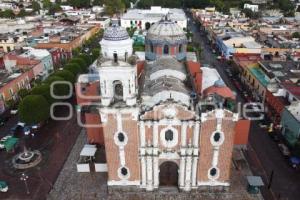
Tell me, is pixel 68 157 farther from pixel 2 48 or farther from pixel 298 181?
pixel 2 48

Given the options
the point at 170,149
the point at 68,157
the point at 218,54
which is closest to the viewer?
the point at 170,149

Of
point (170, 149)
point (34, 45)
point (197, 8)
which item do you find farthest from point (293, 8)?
point (170, 149)

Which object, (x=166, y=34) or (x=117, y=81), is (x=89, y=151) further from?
(x=166, y=34)

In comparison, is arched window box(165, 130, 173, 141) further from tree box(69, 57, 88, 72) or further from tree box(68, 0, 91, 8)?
tree box(68, 0, 91, 8)

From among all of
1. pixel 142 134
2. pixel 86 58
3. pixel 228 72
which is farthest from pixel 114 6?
pixel 142 134

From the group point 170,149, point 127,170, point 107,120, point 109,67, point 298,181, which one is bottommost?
point 298,181

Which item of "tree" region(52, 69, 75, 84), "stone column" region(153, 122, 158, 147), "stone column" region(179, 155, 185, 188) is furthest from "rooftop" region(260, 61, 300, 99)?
"tree" region(52, 69, 75, 84)

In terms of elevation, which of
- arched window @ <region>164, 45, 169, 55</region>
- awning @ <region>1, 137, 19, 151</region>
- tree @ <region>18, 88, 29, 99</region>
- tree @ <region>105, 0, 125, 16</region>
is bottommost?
awning @ <region>1, 137, 19, 151</region>

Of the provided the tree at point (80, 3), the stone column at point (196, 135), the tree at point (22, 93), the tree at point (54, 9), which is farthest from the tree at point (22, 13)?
the stone column at point (196, 135)
